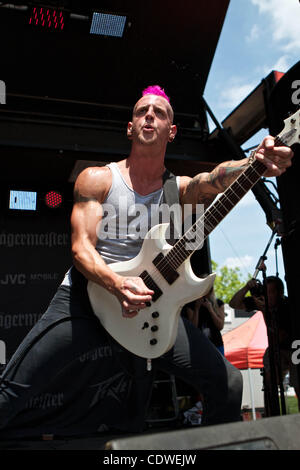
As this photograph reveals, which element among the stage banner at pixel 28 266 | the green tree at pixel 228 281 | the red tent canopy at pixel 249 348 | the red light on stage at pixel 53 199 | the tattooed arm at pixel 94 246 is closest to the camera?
the tattooed arm at pixel 94 246

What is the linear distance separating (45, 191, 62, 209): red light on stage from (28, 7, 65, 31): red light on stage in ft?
6.25

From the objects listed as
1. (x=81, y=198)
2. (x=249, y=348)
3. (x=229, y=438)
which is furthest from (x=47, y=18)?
(x=249, y=348)

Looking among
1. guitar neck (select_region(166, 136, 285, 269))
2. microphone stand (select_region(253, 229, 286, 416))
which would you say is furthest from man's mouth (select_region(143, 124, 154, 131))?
microphone stand (select_region(253, 229, 286, 416))

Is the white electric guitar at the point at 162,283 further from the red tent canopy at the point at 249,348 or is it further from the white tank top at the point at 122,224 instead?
the red tent canopy at the point at 249,348

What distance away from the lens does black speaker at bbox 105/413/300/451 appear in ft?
3.42

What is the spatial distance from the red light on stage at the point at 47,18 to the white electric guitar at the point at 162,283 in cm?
310

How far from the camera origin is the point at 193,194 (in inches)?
99.5

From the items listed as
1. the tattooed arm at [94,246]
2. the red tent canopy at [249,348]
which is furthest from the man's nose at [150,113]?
the red tent canopy at [249,348]

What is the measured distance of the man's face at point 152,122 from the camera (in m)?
2.48

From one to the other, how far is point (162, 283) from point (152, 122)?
91 cm

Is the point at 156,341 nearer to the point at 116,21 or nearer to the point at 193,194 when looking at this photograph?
the point at 193,194

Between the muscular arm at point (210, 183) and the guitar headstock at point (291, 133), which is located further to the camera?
the muscular arm at point (210, 183)

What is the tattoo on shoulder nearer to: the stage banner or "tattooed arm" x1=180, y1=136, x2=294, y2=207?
"tattooed arm" x1=180, y1=136, x2=294, y2=207
